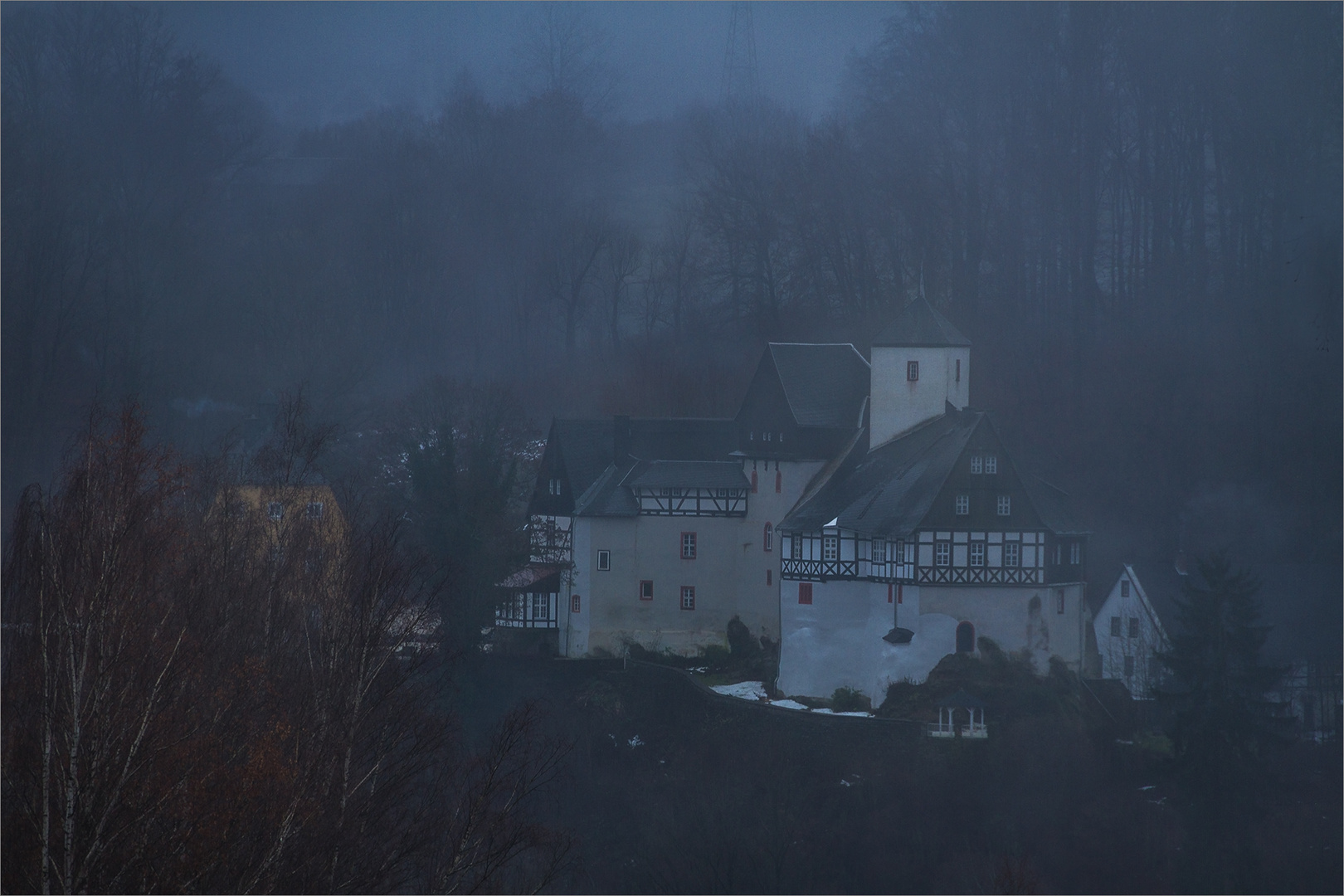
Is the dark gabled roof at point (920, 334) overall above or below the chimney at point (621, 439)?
above

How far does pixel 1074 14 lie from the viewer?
44125 millimetres

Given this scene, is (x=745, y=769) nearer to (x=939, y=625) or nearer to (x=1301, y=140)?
(x=939, y=625)

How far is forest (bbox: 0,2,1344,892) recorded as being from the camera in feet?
39.3

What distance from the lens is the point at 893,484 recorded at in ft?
105

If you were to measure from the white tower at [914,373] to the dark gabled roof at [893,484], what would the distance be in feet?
1.48

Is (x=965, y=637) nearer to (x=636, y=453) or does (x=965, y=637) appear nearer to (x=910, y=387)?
(x=910, y=387)

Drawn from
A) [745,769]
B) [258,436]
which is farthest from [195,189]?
[745,769]

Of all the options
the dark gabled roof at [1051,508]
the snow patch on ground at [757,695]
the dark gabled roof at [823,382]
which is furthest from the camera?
the dark gabled roof at [823,382]

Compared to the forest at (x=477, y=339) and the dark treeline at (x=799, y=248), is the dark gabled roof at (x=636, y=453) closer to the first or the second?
the forest at (x=477, y=339)

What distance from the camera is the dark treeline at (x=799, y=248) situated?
39312 millimetres

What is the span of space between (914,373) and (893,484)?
3.71 m

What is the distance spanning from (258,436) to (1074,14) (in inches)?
1102

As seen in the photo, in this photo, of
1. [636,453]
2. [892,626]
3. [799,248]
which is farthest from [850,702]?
[799,248]

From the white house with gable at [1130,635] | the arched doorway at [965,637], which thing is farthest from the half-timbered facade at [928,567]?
the white house with gable at [1130,635]
